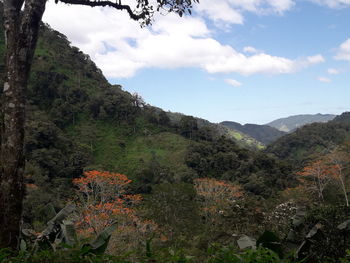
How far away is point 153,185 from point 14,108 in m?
33.3

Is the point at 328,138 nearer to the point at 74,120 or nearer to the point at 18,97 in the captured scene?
the point at 74,120

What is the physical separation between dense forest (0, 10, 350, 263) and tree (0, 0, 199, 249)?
30cm

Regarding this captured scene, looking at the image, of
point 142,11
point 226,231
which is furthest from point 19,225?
point 226,231

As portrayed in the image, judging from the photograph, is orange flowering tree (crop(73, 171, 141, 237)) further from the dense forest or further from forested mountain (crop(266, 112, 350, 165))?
forested mountain (crop(266, 112, 350, 165))

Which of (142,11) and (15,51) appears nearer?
(15,51)

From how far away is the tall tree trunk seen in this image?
9.57ft

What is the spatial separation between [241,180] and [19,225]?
38.1 m

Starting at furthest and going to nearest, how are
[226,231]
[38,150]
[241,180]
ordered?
[241,180] → [38,150] → [226,231]

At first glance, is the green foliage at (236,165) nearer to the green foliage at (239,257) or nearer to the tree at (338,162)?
the tree at (338,162)

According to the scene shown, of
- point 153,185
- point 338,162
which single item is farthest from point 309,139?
point 153,185

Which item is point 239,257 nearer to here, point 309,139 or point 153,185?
point 153,185

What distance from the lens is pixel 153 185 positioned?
35.8 metres

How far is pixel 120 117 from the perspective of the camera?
55000 mm

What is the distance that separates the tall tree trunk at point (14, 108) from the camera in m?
2.92
